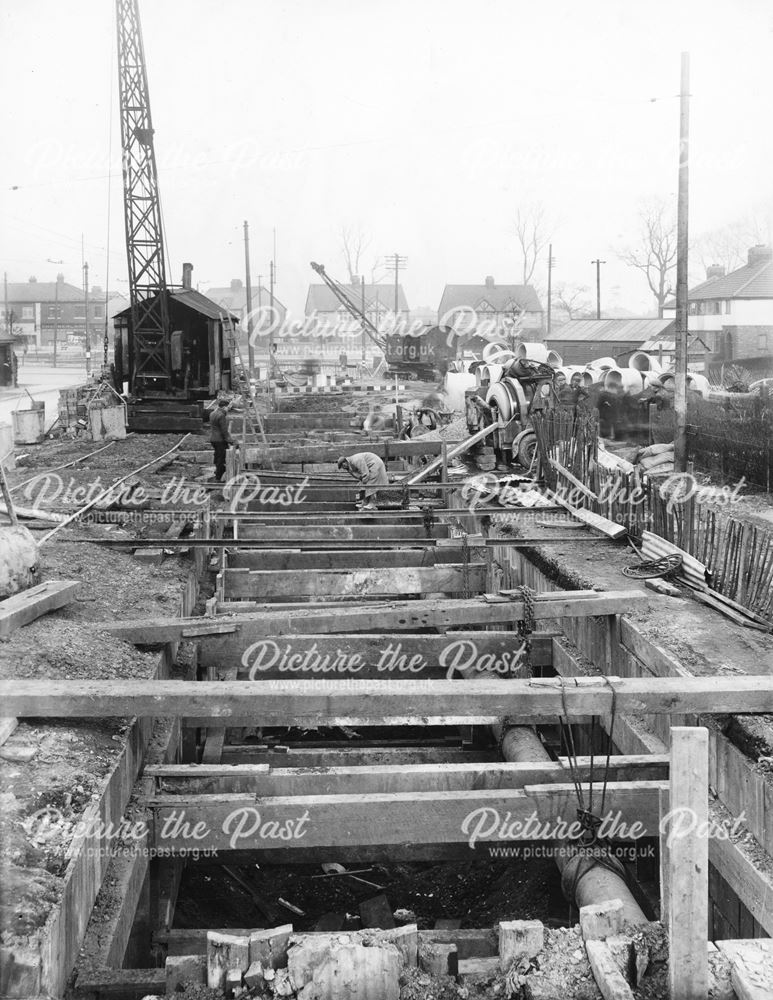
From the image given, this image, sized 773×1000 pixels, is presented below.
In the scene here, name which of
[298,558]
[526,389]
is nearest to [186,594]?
[298,558]

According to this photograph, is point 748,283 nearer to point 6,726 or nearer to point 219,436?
point 219,436

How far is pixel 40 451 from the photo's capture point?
2062cm

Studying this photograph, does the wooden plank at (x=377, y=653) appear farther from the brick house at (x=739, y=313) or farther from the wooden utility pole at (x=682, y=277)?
the brick house at (x=739, y=313)

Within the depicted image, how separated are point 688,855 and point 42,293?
94670 mm

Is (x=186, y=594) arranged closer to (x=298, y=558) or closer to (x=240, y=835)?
(x=298, y=558)

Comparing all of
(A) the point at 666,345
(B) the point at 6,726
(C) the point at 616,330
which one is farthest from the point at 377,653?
(C) the point at 616,330

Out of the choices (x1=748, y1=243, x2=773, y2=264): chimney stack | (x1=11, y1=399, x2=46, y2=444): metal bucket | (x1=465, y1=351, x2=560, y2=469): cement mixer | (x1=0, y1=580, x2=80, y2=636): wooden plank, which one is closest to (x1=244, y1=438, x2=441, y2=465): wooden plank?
(x1=465, y1=351, x2=560, y2=469): cement mixer

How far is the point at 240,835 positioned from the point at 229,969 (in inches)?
70.7

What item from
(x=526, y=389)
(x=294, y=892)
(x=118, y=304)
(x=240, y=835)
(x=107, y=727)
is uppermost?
(x=118, y=304)

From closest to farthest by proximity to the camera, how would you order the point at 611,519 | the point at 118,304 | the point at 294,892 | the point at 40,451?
the point at 294,892 < the point at 611,519 < the point at 40,451 < the point at 118,304

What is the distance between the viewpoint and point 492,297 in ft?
273

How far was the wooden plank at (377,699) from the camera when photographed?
197 inches

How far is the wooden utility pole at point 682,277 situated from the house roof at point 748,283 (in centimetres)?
3016

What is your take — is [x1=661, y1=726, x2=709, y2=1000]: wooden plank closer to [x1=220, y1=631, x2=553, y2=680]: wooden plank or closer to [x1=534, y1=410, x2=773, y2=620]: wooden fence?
[x1=220, y1=631, x2=553, y2=680]: wooden plank
